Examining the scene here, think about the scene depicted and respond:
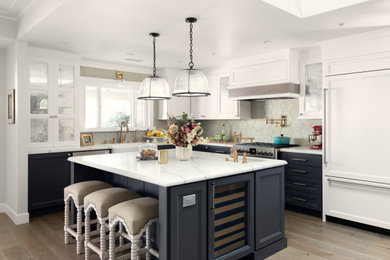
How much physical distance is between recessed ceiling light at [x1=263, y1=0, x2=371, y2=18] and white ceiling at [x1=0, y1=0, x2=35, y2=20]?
2853 mm

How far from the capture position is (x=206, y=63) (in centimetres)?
574

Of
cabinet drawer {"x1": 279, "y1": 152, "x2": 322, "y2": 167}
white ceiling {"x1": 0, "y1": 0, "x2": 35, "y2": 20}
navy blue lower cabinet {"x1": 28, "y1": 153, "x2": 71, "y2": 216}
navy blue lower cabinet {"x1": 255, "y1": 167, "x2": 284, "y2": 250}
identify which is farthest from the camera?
navy blue lower cabinet {"x1": 28, "y1": 153, "x2": 71, "y2": 216}

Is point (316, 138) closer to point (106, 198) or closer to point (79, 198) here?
point (106, 198)

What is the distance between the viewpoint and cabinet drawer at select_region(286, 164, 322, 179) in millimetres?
4228

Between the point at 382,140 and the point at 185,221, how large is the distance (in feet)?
9.07

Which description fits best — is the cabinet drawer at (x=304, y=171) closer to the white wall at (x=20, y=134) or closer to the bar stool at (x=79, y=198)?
the bar stool at (x=79, y=198)

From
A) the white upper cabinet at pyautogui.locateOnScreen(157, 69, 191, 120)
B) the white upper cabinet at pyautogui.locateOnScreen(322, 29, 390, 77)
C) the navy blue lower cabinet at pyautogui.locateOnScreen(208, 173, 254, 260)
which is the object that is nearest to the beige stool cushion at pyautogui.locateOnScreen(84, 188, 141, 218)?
the navy blue lower cabinet at pyautogui.locateOnScreen(208, 173, 254, 260)

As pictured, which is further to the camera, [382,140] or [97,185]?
[382,140]

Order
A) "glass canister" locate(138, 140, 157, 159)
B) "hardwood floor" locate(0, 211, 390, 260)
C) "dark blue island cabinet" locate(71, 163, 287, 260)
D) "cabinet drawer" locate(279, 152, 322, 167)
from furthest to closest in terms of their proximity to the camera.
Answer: "cabinet drawer" locate(279, 152, 322, 167)
"glass canister" locate(138, 140, 157, 159)
"hardwood floor" locate(0, 211, 390, 260)
"dark blue island cabinet" locate(71, 163, 287, 260)

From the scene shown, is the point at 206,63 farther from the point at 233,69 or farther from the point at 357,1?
the point at 357,1

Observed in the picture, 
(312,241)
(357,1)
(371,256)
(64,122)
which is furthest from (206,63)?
(371,256)

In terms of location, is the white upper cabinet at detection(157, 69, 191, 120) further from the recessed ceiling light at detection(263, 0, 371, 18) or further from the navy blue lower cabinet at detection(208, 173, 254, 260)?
the navy blue lower cabinet at detection(208, 173, 254, 260)

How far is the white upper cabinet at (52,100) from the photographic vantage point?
442 cm

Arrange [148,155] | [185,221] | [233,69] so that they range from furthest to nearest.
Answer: [233,69] < [148,155] < [185,221]
